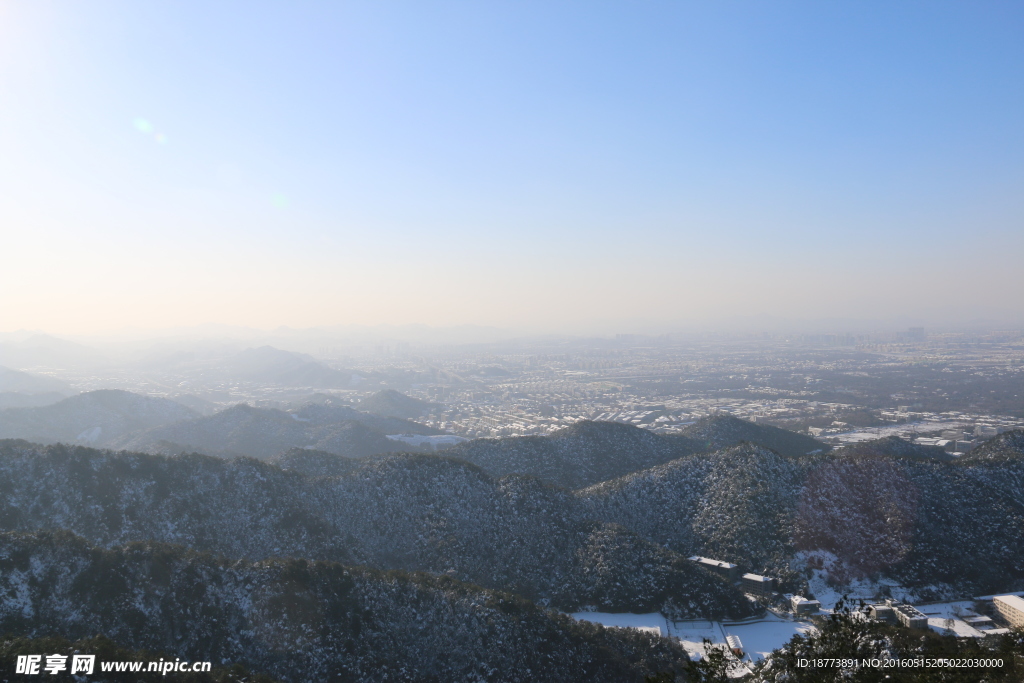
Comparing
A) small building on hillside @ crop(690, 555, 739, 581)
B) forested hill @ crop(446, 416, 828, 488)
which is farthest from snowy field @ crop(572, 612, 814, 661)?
A: forested hill @ crop(446, 416, 828, 488)

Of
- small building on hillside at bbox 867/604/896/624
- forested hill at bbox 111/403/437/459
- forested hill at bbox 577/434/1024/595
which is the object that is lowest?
forested hill at bbox 111/403/437/459

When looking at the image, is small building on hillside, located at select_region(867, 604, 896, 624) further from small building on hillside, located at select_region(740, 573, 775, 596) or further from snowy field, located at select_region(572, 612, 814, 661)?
small building on hillside, located at select_region(740, 573, 775, 596)

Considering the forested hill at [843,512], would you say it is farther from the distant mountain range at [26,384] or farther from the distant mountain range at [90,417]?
the distant mountain range at [26,384]

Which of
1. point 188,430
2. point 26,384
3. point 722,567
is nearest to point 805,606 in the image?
point 722,567

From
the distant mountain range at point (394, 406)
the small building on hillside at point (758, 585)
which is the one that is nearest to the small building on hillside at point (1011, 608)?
Answer: the small building on hillside at point (758, 585)

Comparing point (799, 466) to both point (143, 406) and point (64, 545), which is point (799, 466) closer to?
point (64, 545)

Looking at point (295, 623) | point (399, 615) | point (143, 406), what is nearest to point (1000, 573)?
point (399, 615)
